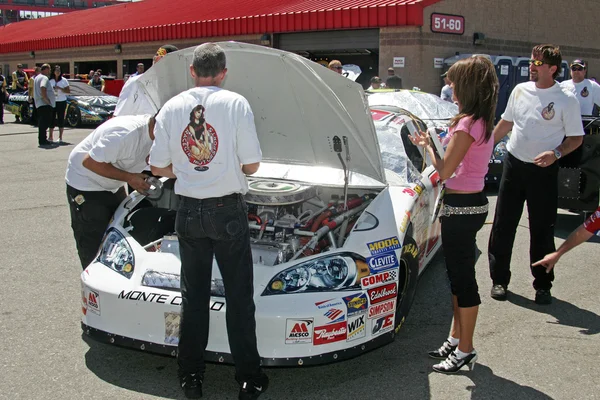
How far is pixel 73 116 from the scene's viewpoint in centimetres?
1880

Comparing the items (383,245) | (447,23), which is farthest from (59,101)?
(383,245)

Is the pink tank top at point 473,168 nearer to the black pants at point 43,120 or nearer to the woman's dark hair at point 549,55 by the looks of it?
the woman's dark hair at point 549,55

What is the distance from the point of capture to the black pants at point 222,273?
3.26 metres

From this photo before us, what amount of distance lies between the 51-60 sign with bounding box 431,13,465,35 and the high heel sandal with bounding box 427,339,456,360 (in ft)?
45.6

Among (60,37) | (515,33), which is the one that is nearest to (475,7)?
(515,33)

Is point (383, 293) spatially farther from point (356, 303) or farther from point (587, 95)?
point (587, 95)

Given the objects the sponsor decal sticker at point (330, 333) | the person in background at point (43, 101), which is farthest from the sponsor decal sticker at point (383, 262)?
the person in background at point (43, 101)

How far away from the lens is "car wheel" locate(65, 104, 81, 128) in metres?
18.5

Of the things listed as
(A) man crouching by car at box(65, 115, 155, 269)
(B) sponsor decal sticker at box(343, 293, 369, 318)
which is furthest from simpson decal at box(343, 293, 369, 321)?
(A) man crouching by car at box(65, 115, 155, 269)

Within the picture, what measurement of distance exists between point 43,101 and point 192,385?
516 inches

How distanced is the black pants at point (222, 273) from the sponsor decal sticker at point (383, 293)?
763 millimetres

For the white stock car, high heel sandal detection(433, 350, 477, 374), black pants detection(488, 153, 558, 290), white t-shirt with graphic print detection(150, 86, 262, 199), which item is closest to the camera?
white t-shirt with graphic print detection(150, 86, 262, 199)

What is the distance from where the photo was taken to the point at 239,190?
328 centimetres

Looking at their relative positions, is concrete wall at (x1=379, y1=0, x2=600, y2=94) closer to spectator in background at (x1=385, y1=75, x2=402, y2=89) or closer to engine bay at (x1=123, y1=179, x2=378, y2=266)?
spectator in background at (x1=385, y1=75, x2=402, y2=89)
